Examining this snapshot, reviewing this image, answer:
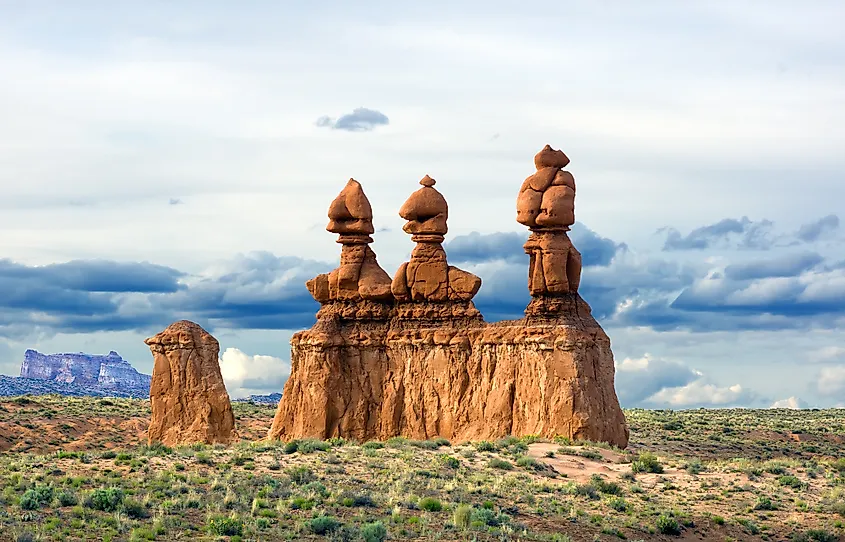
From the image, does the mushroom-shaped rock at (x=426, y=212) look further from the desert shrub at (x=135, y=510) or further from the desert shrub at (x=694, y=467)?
the desert shrub at (x=135, y=510)

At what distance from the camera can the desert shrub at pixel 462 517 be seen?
35.6m

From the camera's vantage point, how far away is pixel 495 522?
119 ft

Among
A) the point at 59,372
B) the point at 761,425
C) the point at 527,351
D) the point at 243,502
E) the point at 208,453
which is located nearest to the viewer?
the point at 243,502

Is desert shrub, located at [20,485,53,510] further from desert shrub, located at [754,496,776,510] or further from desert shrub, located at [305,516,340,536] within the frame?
desert shrub, located at [754,496,776,510]

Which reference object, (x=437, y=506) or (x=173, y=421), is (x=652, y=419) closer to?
(x=173, y=421)

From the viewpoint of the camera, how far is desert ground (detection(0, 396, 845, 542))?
33750 mm

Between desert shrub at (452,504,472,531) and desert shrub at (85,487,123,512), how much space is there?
880cm

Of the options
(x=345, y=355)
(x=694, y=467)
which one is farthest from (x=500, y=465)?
(x=345, y=355)

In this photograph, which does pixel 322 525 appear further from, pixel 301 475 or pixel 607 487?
pixel 607 487

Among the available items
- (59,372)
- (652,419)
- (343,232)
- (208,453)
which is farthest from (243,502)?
(59,372)

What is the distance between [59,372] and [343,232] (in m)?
148

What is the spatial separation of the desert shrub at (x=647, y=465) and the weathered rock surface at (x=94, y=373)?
448 ft

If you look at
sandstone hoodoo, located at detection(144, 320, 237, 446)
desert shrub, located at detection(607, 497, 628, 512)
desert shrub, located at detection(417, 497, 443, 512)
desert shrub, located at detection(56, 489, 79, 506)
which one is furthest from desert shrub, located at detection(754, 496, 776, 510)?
desert shrub, located at detection(56, 489, 79, 506)

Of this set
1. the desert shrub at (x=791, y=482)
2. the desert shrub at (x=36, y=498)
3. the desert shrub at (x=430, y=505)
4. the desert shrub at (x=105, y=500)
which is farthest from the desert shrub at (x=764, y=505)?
the desert shrub at (x=36, y=498)
